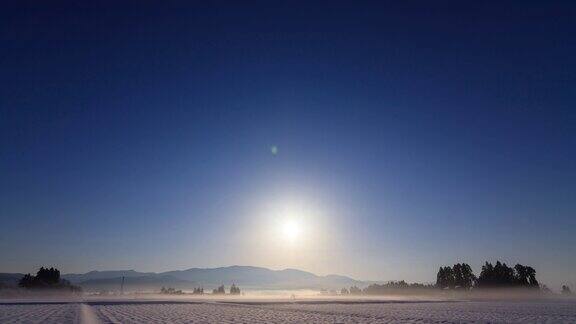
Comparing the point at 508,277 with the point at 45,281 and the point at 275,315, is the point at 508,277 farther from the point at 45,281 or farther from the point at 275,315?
the point at 45,281

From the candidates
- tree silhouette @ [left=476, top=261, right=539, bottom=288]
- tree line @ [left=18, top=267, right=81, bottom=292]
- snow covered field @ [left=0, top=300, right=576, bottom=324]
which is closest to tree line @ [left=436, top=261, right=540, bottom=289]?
tree silhouette @ [left=476, top=261, right=539, bottom=288]

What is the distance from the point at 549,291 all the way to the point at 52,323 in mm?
116534

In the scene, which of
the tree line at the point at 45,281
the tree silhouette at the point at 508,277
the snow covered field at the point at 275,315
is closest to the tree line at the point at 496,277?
the tree silhouette at the point at 508,277

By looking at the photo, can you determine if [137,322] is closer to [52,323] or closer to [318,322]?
[52,323]

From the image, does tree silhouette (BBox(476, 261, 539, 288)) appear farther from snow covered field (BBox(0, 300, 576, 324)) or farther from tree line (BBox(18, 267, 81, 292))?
tree line (BBox(18, 267, 81, 292))

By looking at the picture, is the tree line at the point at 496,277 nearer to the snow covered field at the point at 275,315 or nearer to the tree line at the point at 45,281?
the snow covered field at the point at 275,315

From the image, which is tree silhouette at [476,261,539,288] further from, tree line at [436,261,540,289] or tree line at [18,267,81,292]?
tree line at [18,267,81,292]

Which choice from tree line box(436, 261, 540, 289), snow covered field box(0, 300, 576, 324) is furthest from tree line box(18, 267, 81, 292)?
tree line box(436, 261, 540, 289)

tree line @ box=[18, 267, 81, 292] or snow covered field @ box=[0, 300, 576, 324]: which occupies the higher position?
tree line @ box=[18, 267, 81, 292]

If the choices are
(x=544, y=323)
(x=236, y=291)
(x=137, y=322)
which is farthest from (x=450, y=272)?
(x=137, y=322)

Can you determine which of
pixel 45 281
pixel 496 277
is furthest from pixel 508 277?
pixel 45 281

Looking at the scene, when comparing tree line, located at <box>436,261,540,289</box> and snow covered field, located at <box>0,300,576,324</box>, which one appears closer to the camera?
snow covered field, located at <box>0,300,576,324</box>

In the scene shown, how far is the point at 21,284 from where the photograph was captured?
4424 inches

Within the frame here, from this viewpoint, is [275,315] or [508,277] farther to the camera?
[508,277]
